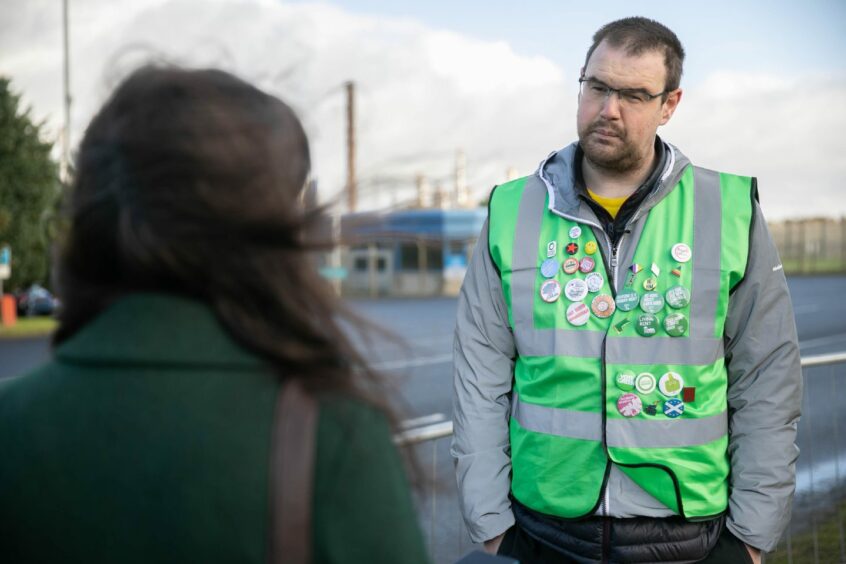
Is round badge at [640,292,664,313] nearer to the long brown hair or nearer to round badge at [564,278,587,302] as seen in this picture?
round badge at [564,278,587,302]

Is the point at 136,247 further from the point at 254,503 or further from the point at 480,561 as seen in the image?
the point at 480,561

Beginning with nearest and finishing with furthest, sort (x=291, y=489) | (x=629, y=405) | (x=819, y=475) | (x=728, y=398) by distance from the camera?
1. (x=291, y=489)
2. (x=629, y=405)
3. (x=728, y=398)
4. (x=819, y=475)

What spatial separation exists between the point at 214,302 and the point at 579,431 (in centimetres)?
150

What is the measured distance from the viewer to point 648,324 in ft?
7.70

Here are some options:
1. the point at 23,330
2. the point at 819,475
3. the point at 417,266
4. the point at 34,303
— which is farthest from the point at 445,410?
the point at 417,266

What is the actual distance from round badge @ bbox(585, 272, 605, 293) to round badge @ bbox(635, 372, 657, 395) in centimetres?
25

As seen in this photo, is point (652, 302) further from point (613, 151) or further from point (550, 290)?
point (613, 151)

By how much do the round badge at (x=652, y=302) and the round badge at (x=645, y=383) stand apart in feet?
0.54

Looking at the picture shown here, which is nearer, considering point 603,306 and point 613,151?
point 603,306

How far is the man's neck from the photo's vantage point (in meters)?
2.55

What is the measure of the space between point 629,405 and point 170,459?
157cm

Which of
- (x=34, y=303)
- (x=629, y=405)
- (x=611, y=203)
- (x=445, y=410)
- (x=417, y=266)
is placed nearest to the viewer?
(x=629, y=405)

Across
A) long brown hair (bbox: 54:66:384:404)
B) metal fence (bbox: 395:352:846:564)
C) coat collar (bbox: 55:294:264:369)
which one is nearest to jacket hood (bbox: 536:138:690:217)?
long brown hair (bbox: 54:66:384:404)

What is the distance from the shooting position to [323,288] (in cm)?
111
